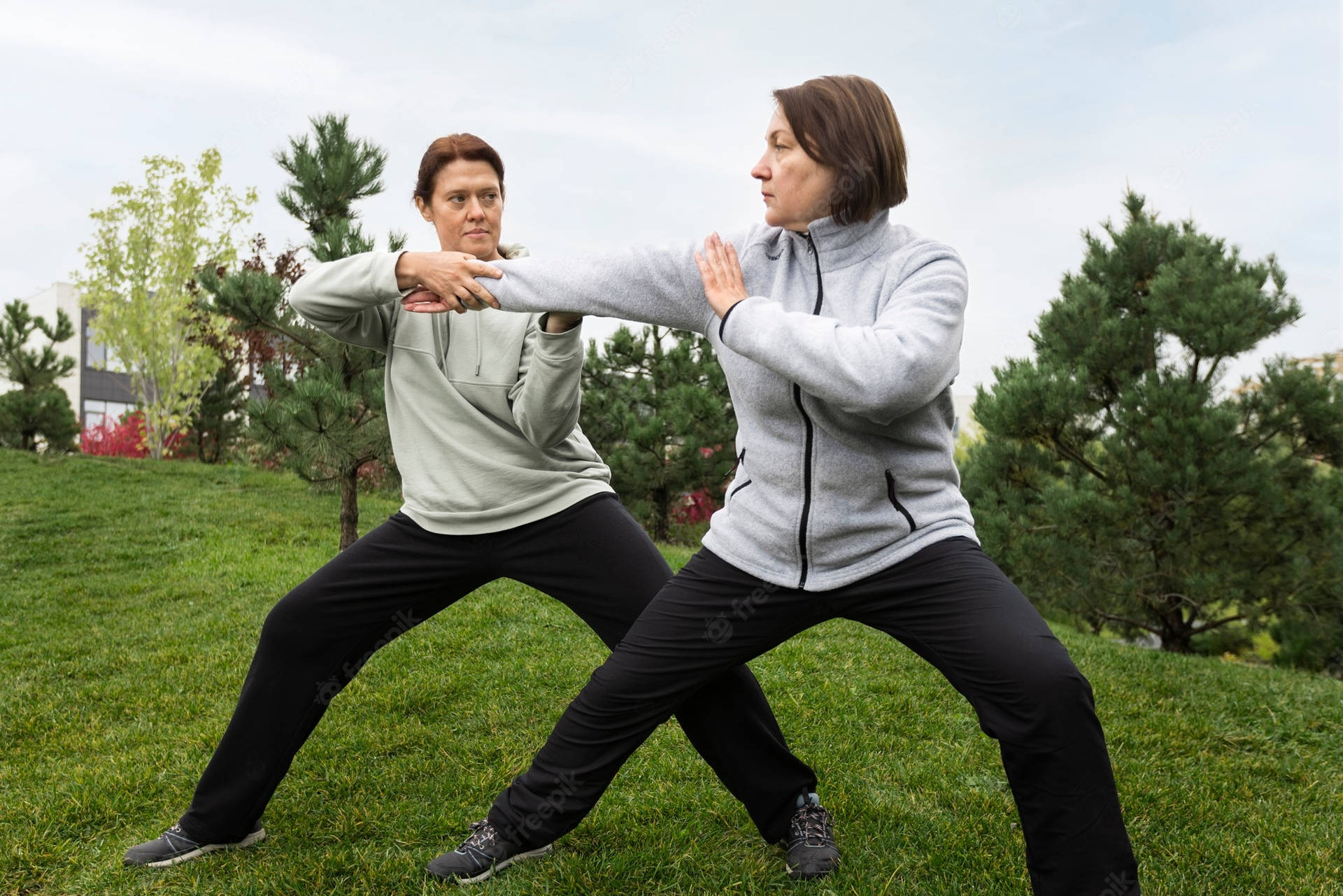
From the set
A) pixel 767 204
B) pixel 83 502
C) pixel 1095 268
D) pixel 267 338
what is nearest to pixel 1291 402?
pixel 1095 268

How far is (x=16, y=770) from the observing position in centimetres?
416

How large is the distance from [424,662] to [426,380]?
287cm

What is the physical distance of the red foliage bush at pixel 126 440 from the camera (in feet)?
56.1

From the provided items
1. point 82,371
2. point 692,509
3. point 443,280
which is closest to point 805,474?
point 443,280

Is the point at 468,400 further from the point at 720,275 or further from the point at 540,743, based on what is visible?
→ the point at 540,743

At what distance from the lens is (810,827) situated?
2936mm

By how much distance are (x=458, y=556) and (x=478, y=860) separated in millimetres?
847

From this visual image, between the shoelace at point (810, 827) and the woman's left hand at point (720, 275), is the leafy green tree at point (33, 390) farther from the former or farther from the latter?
the woman's left hand at point (720, 275)

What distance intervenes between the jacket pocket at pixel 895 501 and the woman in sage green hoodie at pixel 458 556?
2.51 ft

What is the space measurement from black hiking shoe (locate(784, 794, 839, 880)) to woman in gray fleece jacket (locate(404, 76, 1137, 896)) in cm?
67

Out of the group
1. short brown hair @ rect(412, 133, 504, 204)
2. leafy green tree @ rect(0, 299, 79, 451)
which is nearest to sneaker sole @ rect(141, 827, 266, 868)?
short brown hair @ rect(412, 133, 504, 204)

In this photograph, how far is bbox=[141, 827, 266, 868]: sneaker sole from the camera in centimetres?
295

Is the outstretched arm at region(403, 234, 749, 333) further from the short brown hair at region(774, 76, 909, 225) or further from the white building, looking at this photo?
the white building

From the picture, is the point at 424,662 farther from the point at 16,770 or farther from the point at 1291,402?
the point at 1291,402
